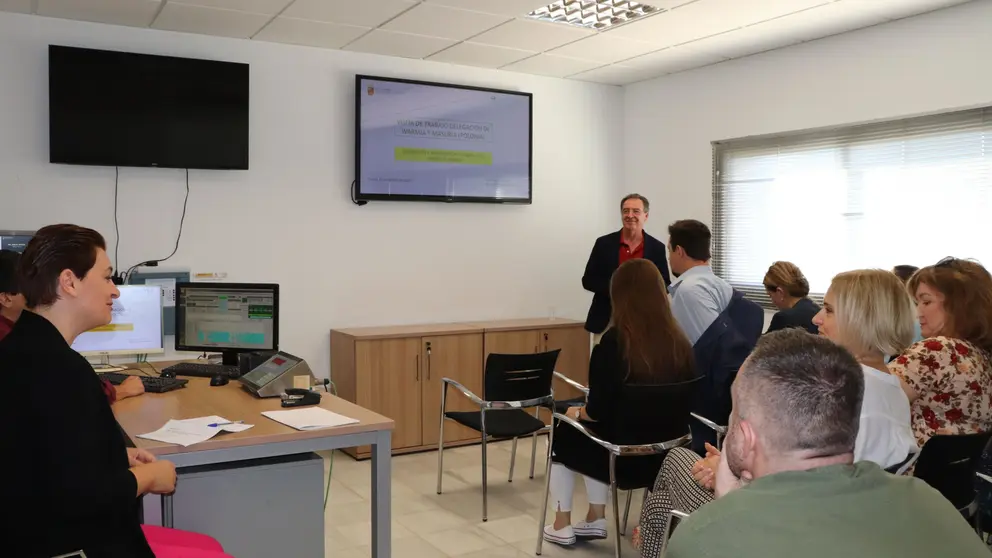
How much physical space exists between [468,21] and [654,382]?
8.41 feet

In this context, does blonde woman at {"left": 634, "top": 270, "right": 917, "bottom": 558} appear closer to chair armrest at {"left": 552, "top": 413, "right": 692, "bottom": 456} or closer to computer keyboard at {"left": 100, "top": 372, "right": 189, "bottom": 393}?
chair armrest at {"left": 552, "top": 413, "right": 692, "bottom": 456}

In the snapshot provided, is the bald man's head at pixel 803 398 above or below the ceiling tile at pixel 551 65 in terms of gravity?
below

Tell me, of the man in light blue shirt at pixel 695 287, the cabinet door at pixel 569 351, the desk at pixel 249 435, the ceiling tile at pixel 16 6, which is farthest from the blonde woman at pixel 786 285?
the ceiling tile at pixel 16 6

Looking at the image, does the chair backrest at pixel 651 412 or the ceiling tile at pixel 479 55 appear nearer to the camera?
the chair backrest at pixel 651 412

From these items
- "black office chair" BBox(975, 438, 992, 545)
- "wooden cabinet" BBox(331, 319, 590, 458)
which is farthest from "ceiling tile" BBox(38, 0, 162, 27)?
"black office chair" BBox(975, 438, 992, 545)

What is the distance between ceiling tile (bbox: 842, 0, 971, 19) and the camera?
4383 mm

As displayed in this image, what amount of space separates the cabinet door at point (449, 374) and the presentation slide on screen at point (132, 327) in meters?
1.87

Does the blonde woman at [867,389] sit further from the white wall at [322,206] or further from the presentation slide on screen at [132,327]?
the white wall at [322,206]

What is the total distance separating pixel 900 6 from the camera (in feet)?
14.6

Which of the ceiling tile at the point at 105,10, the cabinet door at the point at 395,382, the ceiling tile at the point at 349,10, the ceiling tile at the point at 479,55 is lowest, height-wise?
the cabinet door at the point at 395,382

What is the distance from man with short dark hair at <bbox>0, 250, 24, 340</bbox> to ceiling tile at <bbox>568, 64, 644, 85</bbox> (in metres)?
4.25

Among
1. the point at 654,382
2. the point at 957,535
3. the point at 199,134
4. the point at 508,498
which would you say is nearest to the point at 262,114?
the point at 199,134

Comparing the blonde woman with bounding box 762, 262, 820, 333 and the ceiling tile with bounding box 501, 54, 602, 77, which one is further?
the ceiling tile with bounding box 501, 54, 602, 77

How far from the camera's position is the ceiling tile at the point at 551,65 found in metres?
5.76
